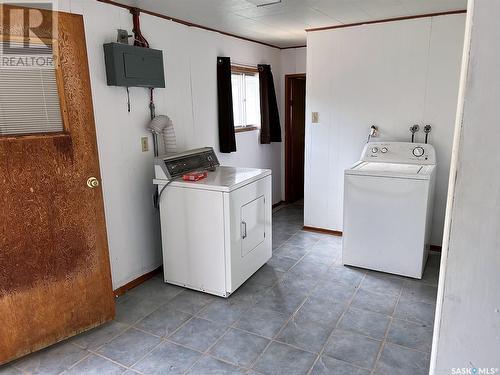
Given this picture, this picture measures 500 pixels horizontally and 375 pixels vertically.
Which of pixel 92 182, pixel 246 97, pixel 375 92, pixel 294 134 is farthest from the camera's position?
pixel 294 134

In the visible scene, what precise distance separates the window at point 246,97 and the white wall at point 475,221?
Answer: 3.84 m

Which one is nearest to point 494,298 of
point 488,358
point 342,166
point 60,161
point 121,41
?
point 488,358

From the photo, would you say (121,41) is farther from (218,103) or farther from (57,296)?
(57,296)

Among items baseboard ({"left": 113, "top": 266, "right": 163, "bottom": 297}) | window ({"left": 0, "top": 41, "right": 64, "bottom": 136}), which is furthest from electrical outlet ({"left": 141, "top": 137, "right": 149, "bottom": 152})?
baseboard ({"left": 113, "top": 266, "right": 163, "bottom": 297})

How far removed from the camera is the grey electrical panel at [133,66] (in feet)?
8.63

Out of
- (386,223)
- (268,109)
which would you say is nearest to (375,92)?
(386,223)

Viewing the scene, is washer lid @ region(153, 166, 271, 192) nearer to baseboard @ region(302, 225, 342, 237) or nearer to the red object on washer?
the red object on washer

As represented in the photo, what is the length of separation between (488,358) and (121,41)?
286 cm

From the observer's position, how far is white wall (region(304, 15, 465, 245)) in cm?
338

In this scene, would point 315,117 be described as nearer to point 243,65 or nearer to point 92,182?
point 243,65

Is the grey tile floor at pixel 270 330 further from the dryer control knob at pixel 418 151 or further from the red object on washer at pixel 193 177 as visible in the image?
the dryer control knob at pixel 418 151

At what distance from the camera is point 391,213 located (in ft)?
10.2

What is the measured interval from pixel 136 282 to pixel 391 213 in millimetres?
2276

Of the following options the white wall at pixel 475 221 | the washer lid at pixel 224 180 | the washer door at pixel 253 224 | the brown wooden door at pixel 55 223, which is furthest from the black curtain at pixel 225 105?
the white wall at pixel 475 221
